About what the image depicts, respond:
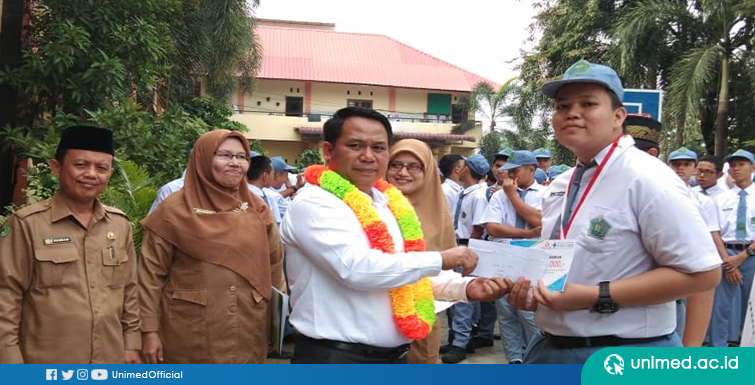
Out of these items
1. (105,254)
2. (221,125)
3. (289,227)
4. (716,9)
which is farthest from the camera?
(221,125)

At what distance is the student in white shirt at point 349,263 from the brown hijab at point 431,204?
55.2 inches

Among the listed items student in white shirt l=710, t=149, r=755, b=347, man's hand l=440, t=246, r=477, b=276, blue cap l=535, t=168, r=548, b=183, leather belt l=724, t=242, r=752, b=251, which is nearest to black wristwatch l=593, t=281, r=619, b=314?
man's hand l=440, t=246, r=477, b=276

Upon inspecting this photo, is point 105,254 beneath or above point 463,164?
beneath

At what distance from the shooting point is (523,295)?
233 centimetres

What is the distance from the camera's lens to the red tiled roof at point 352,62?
32438mm

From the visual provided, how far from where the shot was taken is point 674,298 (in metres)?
2.08

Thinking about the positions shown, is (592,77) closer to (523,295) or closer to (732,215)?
(523,295)

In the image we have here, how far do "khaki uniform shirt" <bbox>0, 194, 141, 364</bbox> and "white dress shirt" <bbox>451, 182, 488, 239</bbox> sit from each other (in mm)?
4041

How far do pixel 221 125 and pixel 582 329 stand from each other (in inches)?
785

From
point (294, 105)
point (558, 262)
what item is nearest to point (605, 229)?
point (558, 262)

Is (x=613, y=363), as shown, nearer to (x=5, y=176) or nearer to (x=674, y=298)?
(x=674, y=298)

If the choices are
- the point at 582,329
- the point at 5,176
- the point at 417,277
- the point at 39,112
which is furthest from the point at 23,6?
the point at 582,329

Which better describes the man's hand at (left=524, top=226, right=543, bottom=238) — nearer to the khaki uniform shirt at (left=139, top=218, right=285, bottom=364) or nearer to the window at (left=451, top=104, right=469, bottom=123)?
the khaki uniform shirt at (left=139, top=218, right=285, bottom=364)

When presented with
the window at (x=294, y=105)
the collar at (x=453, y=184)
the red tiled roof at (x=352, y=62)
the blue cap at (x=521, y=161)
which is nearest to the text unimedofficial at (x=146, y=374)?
the blue cap at (x=521, y=161)
